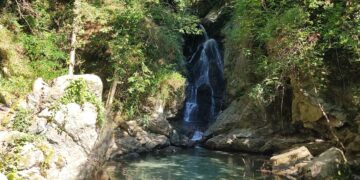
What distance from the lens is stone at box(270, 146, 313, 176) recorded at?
50.4ft

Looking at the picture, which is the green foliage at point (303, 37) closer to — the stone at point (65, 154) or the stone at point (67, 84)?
the stone at point (67, 84)

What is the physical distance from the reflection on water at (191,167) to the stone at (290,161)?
82 cm

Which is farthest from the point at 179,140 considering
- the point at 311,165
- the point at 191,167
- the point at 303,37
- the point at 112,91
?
the point at 303,37

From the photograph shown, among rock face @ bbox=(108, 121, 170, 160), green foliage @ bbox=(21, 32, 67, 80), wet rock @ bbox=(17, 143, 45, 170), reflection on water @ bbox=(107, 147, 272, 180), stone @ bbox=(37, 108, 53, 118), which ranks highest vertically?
green foliage @ bbox=(21, 32, 67, 80)

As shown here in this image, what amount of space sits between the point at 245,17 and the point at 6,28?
35.1 ft

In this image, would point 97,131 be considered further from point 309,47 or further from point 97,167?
point 309,47

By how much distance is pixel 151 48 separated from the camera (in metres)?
19.5

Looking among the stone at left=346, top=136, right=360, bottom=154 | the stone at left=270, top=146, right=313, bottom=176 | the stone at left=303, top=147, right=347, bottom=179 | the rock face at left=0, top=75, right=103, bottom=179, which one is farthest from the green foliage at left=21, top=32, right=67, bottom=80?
the stone at left=346, top=136, right=360, bottom=154

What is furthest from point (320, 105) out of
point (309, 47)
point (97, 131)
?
point (97, 131)

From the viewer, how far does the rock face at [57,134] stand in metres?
10.4

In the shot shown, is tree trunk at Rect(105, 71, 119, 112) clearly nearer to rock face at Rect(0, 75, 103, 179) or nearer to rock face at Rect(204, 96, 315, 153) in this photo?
rock face at Rect(0, 75, 103, 179)

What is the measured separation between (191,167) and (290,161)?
4.23 metres

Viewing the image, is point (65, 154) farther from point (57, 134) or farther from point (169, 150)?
point (169, 150)

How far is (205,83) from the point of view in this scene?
85.7 ft
